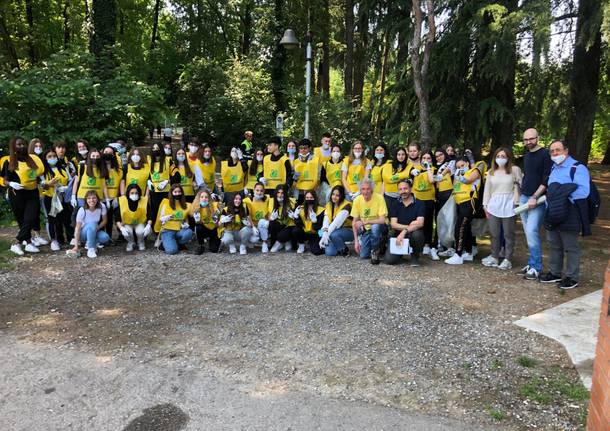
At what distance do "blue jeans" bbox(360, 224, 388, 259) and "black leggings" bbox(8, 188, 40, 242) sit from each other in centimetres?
513

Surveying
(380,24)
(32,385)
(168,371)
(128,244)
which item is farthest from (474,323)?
(380,24)

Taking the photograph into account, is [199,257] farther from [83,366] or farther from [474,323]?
[474,323]

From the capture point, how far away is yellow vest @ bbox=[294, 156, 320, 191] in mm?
8352

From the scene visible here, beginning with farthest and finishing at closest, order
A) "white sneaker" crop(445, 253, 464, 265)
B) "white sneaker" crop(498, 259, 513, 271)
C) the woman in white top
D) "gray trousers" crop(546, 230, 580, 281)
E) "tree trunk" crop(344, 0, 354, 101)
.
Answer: "tree trunk" crop(344, 0, 354, 101) → "white sneaker" crop(445, 253, 464, 265) → "white sneaker" crop(498, 259, 513, 271) → the woman in white top → "gray trousers" crop(546, 230, 580, 281)

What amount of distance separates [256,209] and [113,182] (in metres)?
2.39

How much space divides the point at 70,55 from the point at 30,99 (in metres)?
2.04

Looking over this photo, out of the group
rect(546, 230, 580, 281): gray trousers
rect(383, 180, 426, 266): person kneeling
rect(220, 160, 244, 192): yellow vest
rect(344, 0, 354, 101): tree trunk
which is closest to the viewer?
rect(546, 230, 580, 281): gray trousers

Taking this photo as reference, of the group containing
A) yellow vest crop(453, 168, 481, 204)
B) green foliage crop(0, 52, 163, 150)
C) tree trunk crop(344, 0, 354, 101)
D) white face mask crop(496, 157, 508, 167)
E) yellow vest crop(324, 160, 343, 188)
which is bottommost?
yellow vest crop(453, 168, 481, 204)

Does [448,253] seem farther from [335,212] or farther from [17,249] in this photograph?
[17,249]

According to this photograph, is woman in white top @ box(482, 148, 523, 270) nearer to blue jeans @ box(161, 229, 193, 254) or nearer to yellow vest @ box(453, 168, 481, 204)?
yellow vest @ box(453, 168, 481, 204)

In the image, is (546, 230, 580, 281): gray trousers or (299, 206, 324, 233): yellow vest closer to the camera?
(546, 230, 580, 281): gray trousers

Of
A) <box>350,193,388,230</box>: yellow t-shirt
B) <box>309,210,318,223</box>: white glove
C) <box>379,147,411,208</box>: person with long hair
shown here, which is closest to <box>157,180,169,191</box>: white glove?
<box>309,210,318,223</box>: white glove

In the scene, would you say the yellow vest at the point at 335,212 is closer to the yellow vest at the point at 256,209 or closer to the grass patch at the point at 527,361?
the yellow vest at the point at 256,209

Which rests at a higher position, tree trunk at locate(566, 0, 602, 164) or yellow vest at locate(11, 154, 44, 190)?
tree trunk at locate(566, 0, 602, 164)
